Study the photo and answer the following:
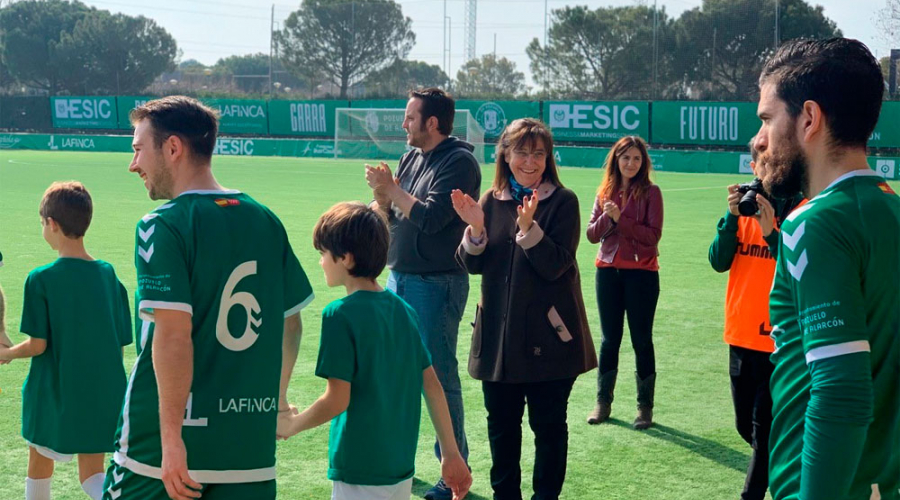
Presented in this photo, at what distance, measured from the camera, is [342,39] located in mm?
57781

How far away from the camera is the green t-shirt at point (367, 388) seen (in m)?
3.51

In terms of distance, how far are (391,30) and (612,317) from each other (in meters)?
54.5

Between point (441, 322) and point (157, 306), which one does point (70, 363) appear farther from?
point (441, 322)

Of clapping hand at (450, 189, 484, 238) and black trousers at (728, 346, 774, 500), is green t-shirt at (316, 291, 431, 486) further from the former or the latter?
black trousers at (728, 346, 774, 500)

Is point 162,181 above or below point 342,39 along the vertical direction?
below

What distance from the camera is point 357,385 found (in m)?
3.52

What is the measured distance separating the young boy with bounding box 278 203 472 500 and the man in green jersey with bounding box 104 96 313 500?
1.13 feet

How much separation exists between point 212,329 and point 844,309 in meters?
1.79

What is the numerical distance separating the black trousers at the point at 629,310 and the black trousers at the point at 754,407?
1562 mm

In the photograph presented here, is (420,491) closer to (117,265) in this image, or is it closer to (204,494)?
(204,494)

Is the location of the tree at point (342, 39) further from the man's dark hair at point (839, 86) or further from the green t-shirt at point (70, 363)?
the man's dark hair at point (839, 86)

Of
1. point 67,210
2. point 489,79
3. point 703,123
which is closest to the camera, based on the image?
point 67,210

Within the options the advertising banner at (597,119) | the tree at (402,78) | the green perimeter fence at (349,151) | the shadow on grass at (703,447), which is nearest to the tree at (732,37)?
the advertising banner at (597,119)

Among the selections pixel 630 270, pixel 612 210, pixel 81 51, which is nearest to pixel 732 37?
pixel 612 210
